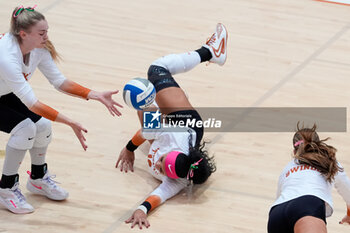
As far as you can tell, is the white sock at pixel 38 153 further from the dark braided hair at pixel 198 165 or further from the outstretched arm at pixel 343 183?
the outstretched arm at pixel 343 183

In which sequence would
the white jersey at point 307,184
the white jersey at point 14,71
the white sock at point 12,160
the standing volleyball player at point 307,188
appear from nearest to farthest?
the standing volleyball player at point 307,188, the white jersey at point 307,184, the white jersey at point 14,71, the white sock at point 12,160

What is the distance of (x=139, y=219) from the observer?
4777 millimetres

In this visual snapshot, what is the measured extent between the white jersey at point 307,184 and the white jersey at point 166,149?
3.59ft

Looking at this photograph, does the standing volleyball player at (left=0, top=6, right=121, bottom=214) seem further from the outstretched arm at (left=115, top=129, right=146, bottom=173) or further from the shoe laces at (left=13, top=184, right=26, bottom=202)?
the outstretched arm at (left=115, top=129, right=146, bottom=173)

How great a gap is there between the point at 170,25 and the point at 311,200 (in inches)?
180

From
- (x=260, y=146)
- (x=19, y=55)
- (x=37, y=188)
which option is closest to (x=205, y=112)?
(x=260, y=146)

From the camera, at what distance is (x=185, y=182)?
5.21m

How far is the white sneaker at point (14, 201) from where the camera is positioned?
190 inches

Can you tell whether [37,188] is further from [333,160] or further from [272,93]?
[272,93]

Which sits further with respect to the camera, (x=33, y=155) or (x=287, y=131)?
(x=287, y=131)

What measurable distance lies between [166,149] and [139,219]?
0.63 metres

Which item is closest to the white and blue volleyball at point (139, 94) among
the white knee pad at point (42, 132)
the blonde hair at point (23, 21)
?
the white knee pad at point (42, 132)

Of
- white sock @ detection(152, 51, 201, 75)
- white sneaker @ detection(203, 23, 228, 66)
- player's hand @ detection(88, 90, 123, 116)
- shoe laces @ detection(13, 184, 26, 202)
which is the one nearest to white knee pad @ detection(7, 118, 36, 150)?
shoe laces @ detection(13, 184, 26, 202)

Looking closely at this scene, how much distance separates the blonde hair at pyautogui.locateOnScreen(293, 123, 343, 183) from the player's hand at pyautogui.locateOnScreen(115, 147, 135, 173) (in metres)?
1.64
